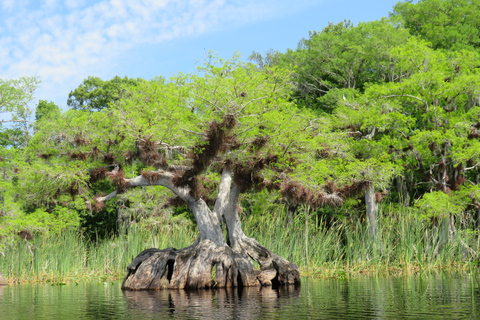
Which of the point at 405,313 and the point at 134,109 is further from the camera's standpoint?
the point at 134,109

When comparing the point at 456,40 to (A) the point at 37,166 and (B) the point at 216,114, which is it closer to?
(B) the point at 216,114

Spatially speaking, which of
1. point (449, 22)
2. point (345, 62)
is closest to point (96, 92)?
point (345, 62)

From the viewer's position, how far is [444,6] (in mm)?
30344

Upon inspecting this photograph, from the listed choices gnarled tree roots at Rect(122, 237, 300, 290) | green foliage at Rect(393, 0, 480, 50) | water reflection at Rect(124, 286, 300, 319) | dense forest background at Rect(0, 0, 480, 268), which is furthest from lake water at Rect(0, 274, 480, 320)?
green foliage at Rect(393, 0, 480, 50)

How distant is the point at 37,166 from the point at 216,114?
638cm

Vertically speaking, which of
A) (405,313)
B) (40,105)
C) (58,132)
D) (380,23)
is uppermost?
(380,23)

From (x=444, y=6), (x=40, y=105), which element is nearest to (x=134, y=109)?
(x=444, y=6)

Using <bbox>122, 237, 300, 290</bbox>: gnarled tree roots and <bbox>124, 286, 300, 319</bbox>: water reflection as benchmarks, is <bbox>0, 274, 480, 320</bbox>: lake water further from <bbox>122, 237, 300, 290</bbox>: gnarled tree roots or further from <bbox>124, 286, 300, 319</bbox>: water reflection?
<bbox>122, 237, 300, 290</bbox>: gnarled tree roots

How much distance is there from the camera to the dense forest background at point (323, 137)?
14320 millimetres

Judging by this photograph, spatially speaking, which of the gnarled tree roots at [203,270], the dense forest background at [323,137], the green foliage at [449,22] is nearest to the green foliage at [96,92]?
the dense forest background at [323,137]

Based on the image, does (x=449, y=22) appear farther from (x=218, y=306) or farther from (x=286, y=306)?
(x=218, y=306)

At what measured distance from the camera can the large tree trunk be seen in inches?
492

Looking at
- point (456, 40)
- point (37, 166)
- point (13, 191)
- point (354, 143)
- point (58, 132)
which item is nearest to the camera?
point (37, 166)

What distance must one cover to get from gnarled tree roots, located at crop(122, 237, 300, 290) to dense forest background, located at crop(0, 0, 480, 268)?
86.8 inches
